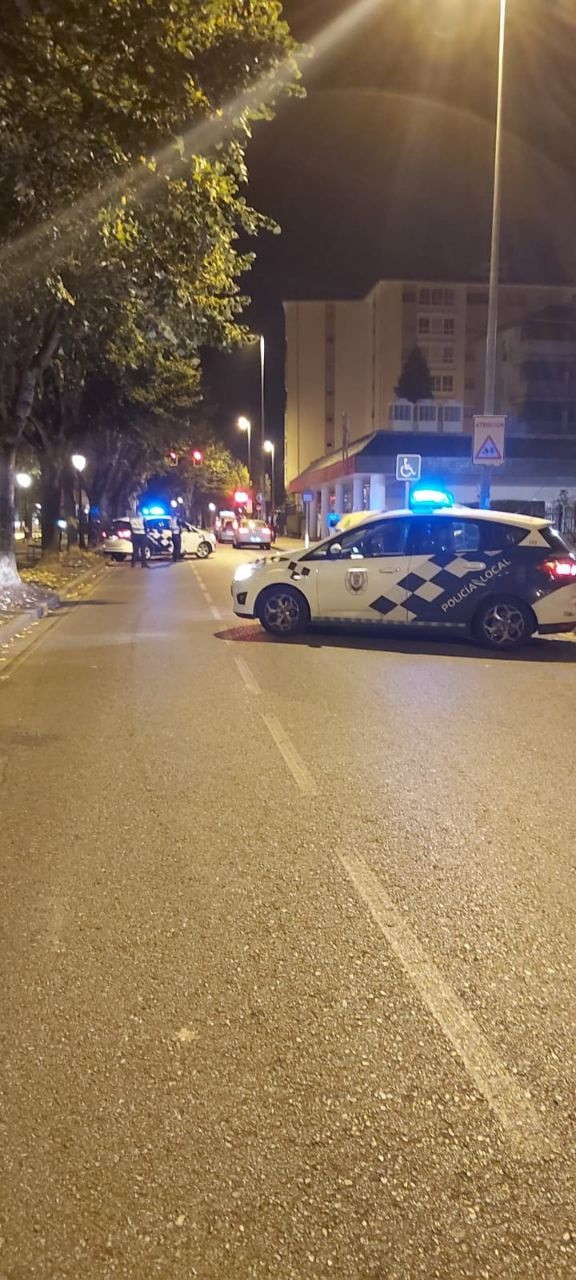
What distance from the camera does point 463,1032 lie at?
10.5ft

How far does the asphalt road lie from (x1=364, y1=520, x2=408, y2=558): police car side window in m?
4.74

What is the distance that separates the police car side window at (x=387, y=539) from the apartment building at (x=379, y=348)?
160 feet

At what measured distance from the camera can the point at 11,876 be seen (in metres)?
4.57

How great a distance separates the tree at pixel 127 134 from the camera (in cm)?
842

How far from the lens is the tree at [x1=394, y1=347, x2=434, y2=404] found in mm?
63281

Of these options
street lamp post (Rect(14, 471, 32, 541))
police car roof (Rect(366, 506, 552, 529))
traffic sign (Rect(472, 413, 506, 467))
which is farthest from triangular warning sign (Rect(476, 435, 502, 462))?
street lamp post (Rect(14, 471, 32, 541))

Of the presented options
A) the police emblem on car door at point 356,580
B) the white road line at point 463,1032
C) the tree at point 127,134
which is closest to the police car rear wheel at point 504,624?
the police emblem on car door at point 356,580

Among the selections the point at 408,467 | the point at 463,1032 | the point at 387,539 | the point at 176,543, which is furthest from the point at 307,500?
the point at 463,1032

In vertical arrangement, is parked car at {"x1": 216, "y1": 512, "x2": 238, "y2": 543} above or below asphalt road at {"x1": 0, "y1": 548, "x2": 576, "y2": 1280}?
above

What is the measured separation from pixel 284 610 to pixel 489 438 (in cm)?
553

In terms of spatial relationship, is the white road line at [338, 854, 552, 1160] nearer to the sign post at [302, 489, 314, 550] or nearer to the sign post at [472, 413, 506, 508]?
the sign post at [472, 413, 506, 508]

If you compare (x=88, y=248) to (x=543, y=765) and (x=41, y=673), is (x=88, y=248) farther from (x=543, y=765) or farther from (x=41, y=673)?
(x=543, y=765)

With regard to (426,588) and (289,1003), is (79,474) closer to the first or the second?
(426,588)

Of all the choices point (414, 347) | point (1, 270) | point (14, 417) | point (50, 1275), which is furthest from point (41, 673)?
point (414, 347)
